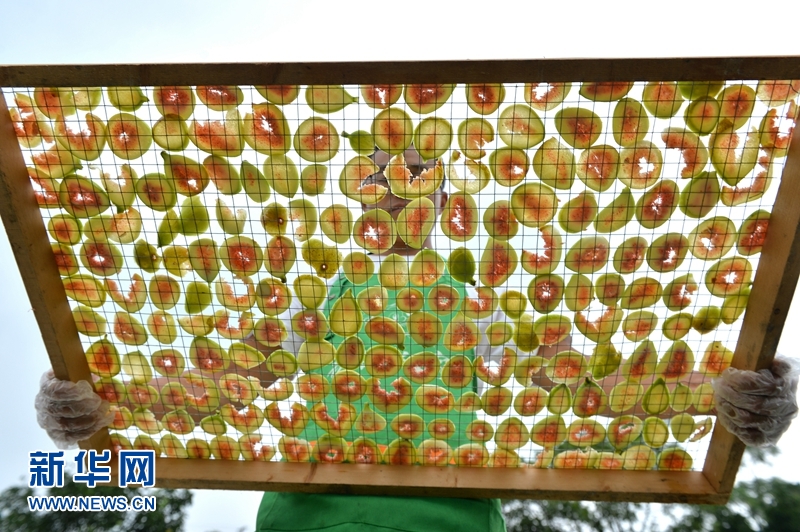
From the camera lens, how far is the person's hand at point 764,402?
4.04ft

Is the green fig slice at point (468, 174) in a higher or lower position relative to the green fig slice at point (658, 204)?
higher

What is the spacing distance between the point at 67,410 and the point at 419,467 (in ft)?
2.84

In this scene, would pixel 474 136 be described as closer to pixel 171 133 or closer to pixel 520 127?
pixel 520 127

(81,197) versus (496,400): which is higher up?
(81,197)

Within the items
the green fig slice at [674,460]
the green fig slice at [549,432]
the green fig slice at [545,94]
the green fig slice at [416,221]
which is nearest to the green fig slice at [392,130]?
the green fig slice at [416,221]

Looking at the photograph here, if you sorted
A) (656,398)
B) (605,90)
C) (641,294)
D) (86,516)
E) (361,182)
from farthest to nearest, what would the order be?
1. (86,516)
2. (656,398)
3. (641,294)
4. (361,182)
5. (605,90)

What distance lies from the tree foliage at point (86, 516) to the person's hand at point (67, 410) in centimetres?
65

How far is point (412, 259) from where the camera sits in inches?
49.3

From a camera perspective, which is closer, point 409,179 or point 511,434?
point 409,179

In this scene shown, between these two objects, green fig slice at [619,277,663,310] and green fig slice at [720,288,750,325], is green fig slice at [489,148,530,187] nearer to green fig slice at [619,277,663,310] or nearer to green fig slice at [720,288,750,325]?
green fig slice at [619,277,663,310]

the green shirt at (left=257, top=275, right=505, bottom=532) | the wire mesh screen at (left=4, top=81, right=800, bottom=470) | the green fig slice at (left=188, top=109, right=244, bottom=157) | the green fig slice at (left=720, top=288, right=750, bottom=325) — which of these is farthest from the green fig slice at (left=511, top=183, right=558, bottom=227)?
the green fig slice at (left=188, top=109, right=244, bottom=157)

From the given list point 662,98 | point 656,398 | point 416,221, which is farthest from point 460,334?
point 662,98

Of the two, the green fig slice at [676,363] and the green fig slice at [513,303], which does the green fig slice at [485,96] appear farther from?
A: the green fig slice at [676,363]

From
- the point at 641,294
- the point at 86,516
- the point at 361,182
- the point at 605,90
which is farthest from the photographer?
the point at 86,516
